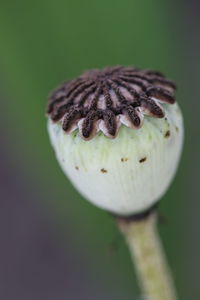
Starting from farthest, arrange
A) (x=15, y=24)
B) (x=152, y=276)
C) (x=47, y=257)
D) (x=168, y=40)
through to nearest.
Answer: (x=47, y=257) < (x=168, y=40) < (x=15, y=24) < (x=152, y=276)

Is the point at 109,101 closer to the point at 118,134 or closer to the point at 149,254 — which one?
the point at 118,134

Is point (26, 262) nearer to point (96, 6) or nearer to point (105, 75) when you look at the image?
point (96, 6)

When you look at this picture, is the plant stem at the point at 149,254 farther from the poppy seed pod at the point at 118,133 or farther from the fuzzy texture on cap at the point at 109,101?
the fuzzy texture on cap at the point at 109,101

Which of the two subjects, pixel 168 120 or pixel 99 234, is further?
pixel 99 234

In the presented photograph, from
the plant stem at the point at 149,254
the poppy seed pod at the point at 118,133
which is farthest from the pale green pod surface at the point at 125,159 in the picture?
the plant stem at the point at 149,254

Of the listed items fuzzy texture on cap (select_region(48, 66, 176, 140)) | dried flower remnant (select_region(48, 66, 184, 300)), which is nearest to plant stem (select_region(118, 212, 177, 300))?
dried flower remnant (select_region(48, 66, 184, 300))

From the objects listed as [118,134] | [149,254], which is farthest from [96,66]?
[118,134]

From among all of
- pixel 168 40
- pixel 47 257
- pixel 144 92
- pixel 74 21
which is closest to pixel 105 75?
pixel 144 92

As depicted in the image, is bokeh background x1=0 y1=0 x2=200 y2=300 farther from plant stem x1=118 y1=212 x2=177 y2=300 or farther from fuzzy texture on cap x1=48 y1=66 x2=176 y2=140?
fuzzy texture on cap x1=48 y1=66 x2=176 y2=140
